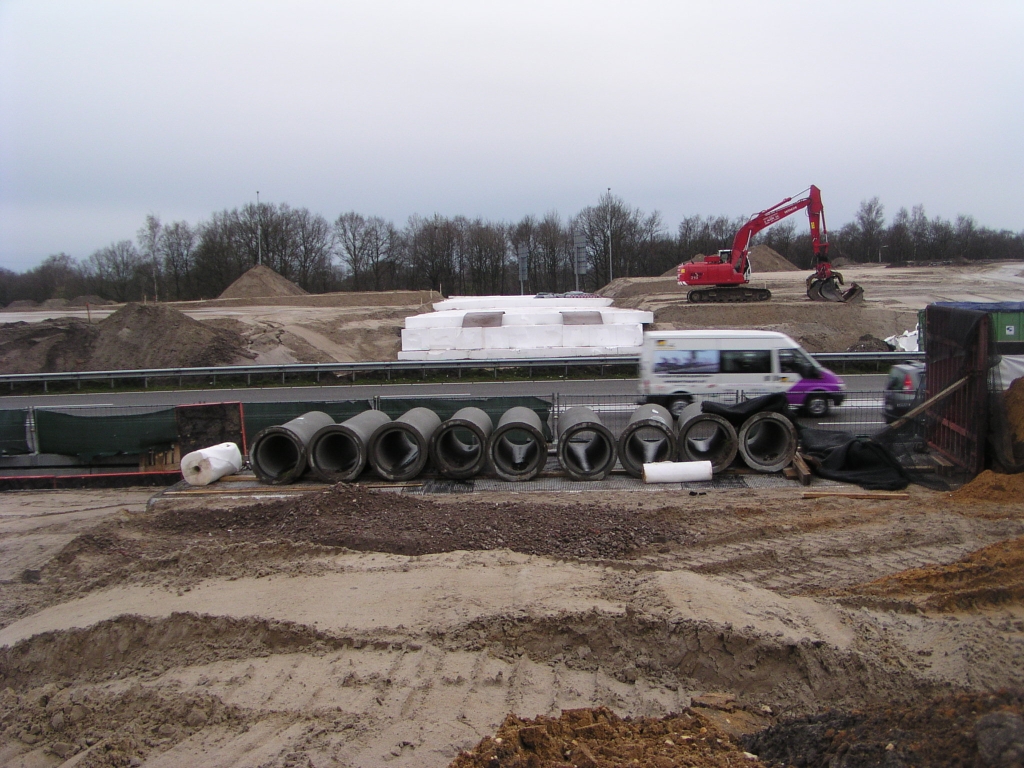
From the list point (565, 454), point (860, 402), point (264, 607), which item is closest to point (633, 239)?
point (860, 402)

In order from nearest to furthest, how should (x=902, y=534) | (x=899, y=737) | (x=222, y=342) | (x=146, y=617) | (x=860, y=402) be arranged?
(x=899, y=737)
(x=146, y=617)
(x=902, y=534)
(x=860, y=402)
(x=222, y=342)

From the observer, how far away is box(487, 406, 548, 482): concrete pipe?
1207 centimetres

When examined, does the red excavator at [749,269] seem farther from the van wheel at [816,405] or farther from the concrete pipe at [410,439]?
the concrete pipe at [410,439]

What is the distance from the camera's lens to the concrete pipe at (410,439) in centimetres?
1209

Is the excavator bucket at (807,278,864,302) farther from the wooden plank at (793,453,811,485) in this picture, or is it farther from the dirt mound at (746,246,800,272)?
the dirt mound at (746,246,800,272)

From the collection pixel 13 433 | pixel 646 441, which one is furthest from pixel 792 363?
pixel 13 433

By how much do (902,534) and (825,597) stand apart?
7.54 feet

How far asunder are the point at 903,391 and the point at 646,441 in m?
5.24

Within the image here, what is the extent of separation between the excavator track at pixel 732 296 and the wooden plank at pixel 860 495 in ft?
86.6

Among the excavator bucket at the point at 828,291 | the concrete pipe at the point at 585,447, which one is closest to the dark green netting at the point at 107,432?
the concrete pipe at the point at 585,447

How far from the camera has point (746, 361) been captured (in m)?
15.7

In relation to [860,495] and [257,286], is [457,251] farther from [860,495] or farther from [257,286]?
[860,495]

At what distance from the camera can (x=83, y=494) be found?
12664mm

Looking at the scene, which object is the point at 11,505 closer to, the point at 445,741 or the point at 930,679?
the point at 445,741
